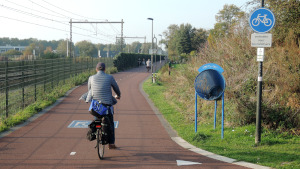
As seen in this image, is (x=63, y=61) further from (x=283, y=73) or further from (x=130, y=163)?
(x=130, y=163)

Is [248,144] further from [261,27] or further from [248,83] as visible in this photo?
[248,83]

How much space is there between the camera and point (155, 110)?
13.9 meters

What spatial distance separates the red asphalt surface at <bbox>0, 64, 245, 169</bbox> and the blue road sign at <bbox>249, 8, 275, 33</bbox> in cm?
319

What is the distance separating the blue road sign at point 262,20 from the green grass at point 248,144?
2.62 meters

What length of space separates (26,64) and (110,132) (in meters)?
10.00

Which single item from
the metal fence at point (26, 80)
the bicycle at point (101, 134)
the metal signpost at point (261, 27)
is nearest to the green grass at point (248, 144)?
the metal signpost at point (261, 27)

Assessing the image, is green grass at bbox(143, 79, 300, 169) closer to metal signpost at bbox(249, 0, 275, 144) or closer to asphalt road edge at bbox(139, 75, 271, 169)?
asphalt road edge at bbox(139, 75, 271, 169)

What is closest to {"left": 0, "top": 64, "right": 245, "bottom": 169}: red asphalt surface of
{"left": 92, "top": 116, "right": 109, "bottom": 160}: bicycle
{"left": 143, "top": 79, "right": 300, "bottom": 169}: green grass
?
{"left": 92, "top": 116, "right": 109, "bottom": 160}: bicycle

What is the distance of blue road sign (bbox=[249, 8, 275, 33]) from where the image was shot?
24.2 ft

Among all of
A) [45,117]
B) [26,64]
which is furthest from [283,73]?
[26,64]

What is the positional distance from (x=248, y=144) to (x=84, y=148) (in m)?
3.82

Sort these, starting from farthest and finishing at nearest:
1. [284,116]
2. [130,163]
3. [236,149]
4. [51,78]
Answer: [51,78]
[284,116]
[236,149]
[130,163]

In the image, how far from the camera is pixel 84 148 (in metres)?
7.52

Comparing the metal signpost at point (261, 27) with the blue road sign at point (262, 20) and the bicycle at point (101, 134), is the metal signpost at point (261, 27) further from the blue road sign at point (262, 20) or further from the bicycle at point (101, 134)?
the bicycle at point (101, 134)
